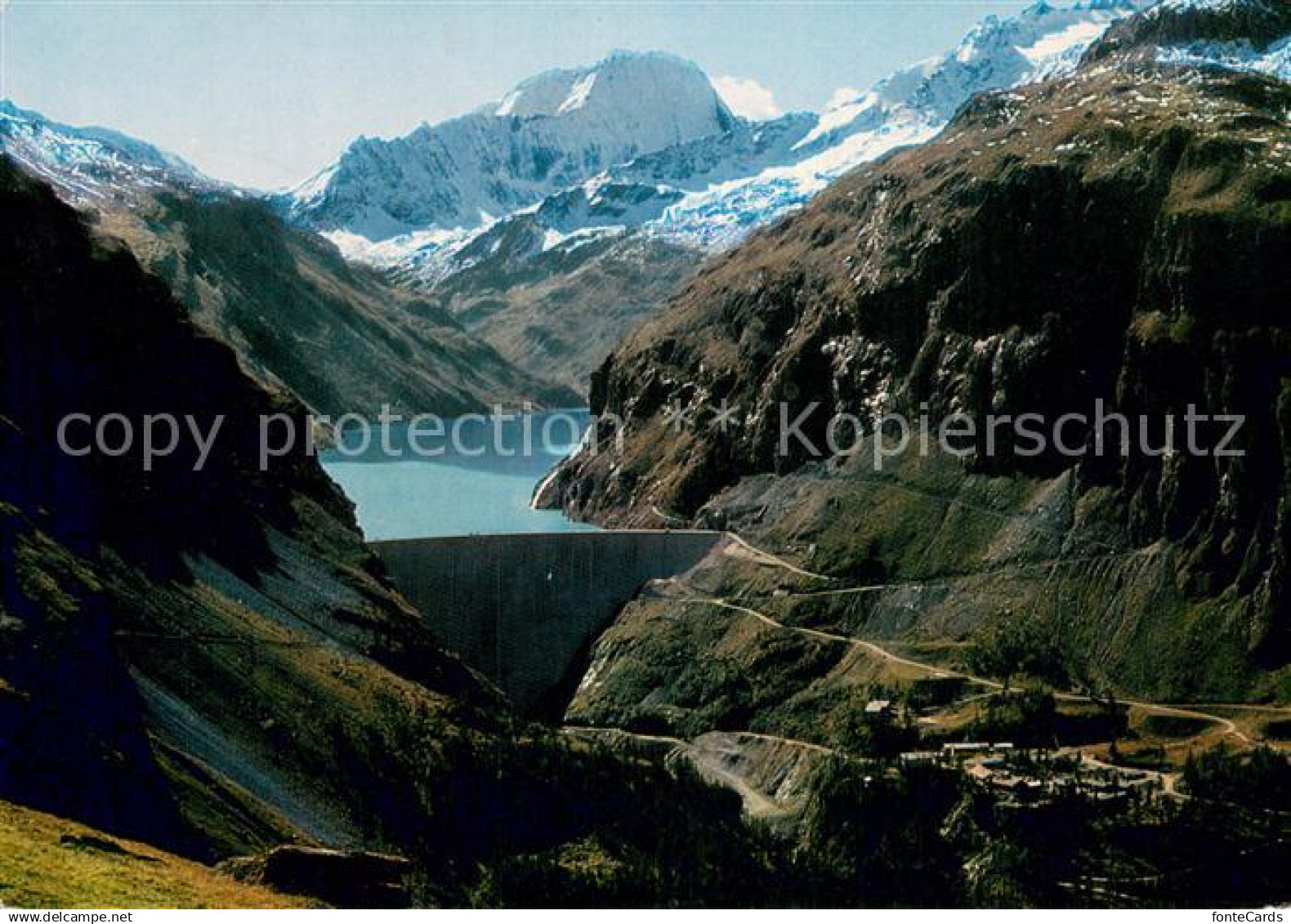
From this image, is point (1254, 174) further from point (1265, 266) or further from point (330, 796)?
point (330, 796)

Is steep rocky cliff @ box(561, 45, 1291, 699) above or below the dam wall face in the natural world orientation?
above

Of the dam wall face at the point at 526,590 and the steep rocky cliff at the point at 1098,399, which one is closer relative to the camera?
the steep rocky cliff at the point at 1098,399

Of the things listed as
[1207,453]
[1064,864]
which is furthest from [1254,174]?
[1064,864]

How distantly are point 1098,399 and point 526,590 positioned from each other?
196 ft

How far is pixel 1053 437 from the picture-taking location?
173500mm

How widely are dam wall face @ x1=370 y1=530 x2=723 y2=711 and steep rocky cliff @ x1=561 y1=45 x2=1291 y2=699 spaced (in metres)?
17.8

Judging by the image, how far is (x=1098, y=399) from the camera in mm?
171500

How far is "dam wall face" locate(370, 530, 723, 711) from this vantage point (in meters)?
172

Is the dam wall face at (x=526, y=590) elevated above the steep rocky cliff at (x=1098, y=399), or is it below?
below

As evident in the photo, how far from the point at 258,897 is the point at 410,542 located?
97.4 m

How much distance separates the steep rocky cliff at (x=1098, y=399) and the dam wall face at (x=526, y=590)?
1779 centimetres

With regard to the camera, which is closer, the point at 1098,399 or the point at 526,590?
the point at 1098,399

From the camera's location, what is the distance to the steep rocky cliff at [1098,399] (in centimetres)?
15350

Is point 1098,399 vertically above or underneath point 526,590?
above
